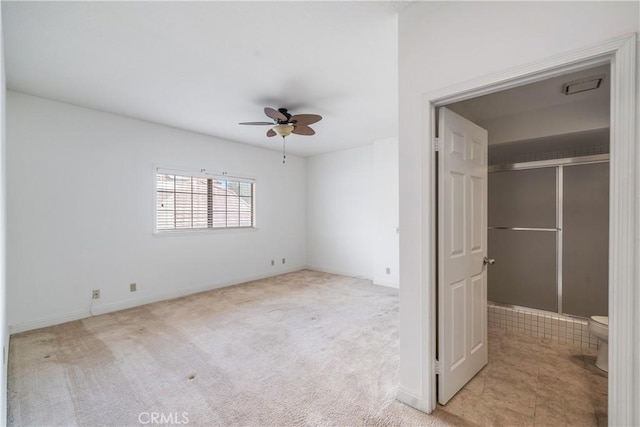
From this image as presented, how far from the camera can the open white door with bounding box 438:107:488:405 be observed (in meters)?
1.87

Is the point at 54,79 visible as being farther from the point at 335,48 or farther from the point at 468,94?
the point at 468,94

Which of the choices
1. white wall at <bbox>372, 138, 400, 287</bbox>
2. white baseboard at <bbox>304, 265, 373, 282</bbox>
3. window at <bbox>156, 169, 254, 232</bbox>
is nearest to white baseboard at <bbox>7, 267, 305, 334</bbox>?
window at <bbox>156, 169, 254, 232</bbox>

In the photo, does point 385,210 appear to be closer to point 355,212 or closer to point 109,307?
point 355,212

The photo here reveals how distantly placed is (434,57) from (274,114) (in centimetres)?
174

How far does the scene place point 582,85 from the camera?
7.59 ft

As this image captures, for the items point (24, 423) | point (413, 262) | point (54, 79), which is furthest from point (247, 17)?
point (24, 423)

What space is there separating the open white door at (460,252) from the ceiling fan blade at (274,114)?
173 cm

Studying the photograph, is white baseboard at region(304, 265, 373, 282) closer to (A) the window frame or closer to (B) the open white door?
(A) the window frame

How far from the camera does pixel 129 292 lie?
3.86 meters

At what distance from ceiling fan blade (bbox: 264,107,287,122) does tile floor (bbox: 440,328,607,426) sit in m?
2.93

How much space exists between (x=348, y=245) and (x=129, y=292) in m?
3.81

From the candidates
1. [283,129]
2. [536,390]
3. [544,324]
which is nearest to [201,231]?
[283,129]

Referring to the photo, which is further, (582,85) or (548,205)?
(548,205)

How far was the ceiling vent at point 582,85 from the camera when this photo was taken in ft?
7.22
